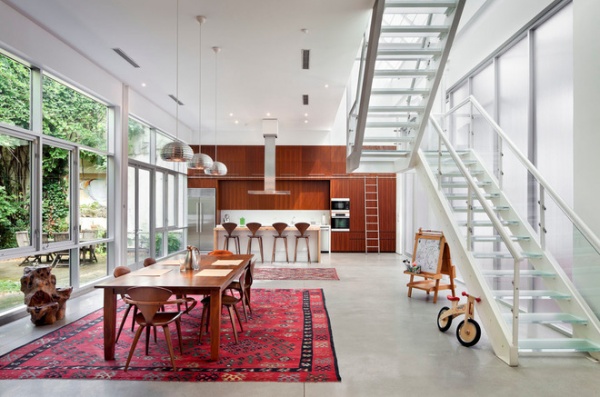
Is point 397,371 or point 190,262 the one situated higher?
point 190,262

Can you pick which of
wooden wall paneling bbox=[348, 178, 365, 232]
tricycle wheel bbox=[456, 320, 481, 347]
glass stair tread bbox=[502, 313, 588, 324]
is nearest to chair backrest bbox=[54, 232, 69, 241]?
tricycle wheel bbox=[456, 320, 481, 347]

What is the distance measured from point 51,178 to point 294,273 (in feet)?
Answer: 15.3

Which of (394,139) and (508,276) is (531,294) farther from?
(394,139)

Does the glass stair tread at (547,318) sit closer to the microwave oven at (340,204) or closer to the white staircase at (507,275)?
the white staircase at (507,275)

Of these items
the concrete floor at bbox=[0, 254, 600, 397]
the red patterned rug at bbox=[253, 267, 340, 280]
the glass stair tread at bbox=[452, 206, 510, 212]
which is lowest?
the red patterned rug at bbox=[253, 267, 340, 280]

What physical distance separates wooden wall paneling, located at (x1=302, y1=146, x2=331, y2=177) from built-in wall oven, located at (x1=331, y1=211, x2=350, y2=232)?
1254 millimetres

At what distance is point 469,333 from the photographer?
12.3 ft

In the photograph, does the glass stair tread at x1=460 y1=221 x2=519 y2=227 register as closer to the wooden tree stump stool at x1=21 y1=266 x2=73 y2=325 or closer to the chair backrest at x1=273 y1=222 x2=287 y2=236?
the wooden tree stump stool at x1=21 y1=266 x2=73 y2=325

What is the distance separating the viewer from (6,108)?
4.61m

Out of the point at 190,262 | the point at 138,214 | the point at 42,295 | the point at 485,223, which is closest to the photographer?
the point at 190,262

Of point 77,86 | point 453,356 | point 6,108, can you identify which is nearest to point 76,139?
point 77,86

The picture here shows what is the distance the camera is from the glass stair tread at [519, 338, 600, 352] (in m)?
3.45

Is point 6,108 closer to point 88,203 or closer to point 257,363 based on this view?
point 88,203

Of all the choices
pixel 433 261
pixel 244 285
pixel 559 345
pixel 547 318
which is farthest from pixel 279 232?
pixel 559 345
